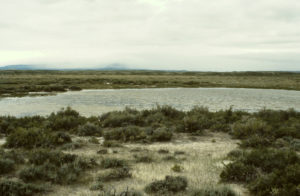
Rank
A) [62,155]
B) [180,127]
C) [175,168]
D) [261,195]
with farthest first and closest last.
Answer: [180,127] < [62,155] < [175,168] < [261,195]

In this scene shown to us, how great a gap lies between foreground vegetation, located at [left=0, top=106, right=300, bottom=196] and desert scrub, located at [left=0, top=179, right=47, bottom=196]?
0.07 ft

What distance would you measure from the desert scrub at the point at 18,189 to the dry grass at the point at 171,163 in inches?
15.4

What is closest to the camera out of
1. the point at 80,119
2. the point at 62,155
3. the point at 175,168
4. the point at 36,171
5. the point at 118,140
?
the point at 36,171

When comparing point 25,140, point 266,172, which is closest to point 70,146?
point 25,140

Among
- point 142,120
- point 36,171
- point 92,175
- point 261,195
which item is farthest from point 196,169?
point 142,120

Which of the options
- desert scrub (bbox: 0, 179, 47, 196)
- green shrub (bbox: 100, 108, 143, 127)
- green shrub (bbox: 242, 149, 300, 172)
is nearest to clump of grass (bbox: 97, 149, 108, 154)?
desert scrub (bbox: 0, 179, 47, 196)

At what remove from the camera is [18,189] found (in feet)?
17.2

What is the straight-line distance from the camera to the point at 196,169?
696cm

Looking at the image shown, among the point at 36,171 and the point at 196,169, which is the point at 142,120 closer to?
the point at 196,169

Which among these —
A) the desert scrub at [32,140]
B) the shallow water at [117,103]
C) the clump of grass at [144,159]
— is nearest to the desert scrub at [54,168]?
the clump of grass at [144,159]

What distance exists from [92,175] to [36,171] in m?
1.43

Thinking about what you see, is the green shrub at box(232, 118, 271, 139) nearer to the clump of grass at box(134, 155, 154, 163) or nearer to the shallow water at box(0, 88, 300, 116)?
the clump of grass at box(134, 155, 154, 163)

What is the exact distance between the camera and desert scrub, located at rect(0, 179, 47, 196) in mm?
5117

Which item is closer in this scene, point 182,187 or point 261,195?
point 261,195
